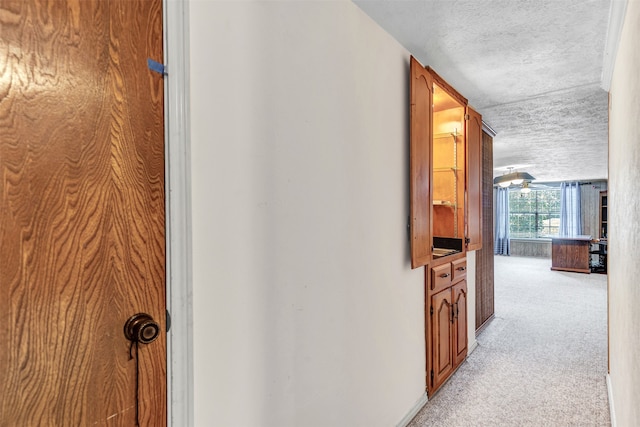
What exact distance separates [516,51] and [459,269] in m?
1.69

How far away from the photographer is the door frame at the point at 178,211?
0.95 meters

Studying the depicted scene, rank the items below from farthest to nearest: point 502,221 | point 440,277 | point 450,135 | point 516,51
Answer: point 502,221 < point 450,135 < point 440,277 < point 516,51

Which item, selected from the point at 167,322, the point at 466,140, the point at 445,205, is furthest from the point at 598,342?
the point at 167,322

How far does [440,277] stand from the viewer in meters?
2.54

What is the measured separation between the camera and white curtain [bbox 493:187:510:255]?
11188 mm

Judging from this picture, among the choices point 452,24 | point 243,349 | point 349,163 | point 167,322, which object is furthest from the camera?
point 452,24

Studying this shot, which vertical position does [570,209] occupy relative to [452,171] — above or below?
below

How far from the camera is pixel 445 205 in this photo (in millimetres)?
2998

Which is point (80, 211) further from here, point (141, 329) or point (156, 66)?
point (156, 66)

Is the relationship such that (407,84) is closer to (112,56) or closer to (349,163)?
A: (349,163)

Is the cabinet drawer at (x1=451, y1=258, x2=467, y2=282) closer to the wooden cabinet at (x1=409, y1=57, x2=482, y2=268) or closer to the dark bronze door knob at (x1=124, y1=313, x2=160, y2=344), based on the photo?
the wooden cabinet at (x1=409, y1=57, x2=482, y2=268)

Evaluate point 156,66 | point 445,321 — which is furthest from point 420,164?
point 156,66

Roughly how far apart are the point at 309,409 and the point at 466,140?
95.4 inches

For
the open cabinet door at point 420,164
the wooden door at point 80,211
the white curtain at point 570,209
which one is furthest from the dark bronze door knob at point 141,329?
the white curtain at point 570,209
